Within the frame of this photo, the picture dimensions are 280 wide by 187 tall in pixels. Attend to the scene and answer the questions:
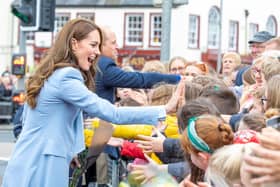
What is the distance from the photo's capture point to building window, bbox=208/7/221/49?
43494 millimetres

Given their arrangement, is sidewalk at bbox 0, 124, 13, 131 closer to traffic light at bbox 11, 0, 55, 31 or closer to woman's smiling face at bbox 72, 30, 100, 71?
traffic light at bbox 11, 0, 55, 31

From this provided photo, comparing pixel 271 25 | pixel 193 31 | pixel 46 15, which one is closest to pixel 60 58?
pixel 46 15

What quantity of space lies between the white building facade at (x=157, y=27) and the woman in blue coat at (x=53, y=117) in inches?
1377

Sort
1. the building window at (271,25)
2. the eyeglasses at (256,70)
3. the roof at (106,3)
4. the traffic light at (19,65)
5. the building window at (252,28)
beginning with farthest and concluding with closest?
the building window at (271,25), the building window at (252,28), the roof at (106,3), the traffic light at (19,65), the eyeglasses at (256,70)

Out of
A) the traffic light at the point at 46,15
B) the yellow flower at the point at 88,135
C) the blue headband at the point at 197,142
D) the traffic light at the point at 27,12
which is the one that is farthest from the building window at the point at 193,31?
the blue headband at the point at 197,142

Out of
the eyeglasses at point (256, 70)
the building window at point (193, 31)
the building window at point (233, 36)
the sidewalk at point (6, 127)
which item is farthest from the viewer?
the building window at point (233, 36)

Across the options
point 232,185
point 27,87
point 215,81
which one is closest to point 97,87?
point 215,81

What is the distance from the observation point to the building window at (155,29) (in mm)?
42156

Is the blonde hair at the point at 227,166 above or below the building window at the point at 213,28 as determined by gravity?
below

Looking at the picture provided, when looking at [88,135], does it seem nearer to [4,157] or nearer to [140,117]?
[140,117]

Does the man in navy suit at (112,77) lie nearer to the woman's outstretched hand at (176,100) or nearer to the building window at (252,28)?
the woman's outstretched hand at (176,100)

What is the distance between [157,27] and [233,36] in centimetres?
479

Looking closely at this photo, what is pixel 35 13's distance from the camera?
16.1 meters

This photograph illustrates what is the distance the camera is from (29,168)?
5.15 meters
